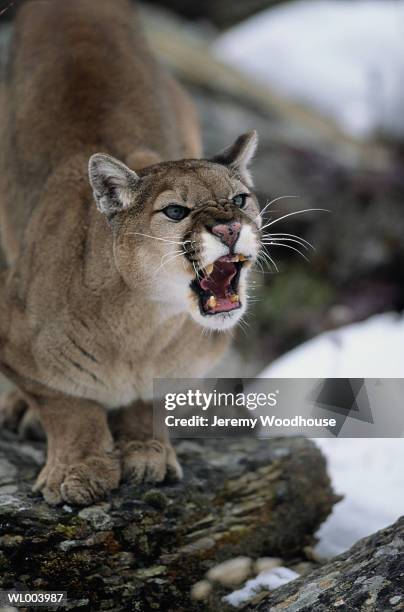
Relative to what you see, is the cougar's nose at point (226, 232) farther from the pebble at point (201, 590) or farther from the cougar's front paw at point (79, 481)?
the pebble at point (201, 590)

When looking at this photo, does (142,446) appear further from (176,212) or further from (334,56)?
(334,56)

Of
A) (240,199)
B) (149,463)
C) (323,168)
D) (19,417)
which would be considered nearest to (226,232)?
(240,199)

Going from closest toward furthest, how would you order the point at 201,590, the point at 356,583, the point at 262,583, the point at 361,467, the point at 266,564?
the point at 356,583
the point at 201,590
the point at 262,583
the point at 266,564
the point at 361,467

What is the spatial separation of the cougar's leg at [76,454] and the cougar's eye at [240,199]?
50.2 inches

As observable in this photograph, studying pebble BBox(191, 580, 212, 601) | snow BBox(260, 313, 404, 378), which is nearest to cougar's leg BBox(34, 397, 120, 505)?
pebble BBox(191, 580, 212, 601)

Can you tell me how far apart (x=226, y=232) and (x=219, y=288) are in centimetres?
30

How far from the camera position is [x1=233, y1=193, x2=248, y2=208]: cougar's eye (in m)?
4.29

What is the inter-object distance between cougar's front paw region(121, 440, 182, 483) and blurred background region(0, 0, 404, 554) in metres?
0.83

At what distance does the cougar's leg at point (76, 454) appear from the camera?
4367 mm

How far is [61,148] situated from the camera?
17.6 feet

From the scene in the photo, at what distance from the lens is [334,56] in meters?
13.7

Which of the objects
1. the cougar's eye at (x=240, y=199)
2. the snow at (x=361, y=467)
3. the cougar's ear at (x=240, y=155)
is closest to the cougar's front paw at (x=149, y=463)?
the snow at (x=361, y=467)

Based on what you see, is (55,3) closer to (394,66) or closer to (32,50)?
(32,50)

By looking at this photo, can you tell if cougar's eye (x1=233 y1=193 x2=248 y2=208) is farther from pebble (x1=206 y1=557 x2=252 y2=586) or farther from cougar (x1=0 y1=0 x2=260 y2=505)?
pebble (x1=206 y1=557 x2=252 y2=586)
